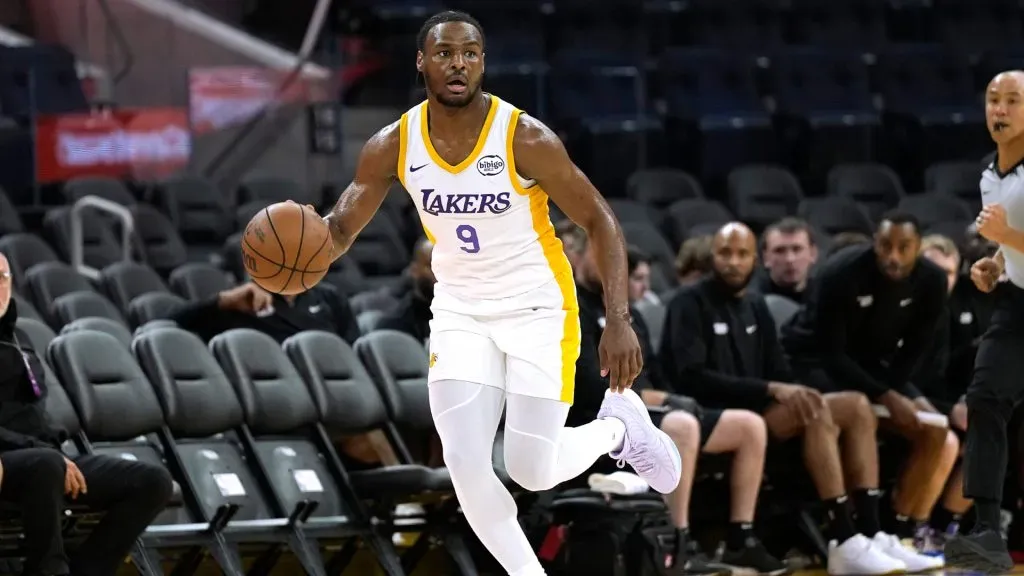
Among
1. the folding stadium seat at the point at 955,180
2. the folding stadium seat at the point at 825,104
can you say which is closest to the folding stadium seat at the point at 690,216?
the folding stadium seat at the point at 825,104

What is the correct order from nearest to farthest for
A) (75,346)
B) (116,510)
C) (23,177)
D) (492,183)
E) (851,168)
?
(492,183), (116,510), (75,346), (23,177), (851,168)

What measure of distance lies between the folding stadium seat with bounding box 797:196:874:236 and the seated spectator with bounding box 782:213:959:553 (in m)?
3.93

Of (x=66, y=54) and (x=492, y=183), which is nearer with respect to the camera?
(x=492, y=183)

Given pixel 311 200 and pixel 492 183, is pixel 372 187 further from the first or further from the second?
pixel 311 200

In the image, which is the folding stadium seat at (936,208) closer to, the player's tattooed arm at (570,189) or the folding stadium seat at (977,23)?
the folding stadium seat at (977,23)

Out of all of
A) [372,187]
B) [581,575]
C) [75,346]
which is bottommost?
[581,575]

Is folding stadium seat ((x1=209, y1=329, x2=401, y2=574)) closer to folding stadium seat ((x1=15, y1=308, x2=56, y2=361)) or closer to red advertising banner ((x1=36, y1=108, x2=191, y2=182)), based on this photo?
folding stadium seat ((x1=15, y1=308, x2=56, y2=361))

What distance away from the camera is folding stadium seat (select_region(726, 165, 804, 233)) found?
1310cm

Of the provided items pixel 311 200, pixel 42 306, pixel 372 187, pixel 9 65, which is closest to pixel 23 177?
pixel 9 65

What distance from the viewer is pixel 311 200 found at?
1328 cm

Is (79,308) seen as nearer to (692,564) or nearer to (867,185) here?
(692,564)

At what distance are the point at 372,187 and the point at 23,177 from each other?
7.53 meters

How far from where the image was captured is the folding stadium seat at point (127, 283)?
10.2 meters

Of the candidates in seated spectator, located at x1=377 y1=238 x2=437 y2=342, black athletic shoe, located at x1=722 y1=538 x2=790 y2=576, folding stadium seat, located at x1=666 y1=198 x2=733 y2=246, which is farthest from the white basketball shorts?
folding stadium seat, located at x1=666 y1=198 x2=733 y2=246
